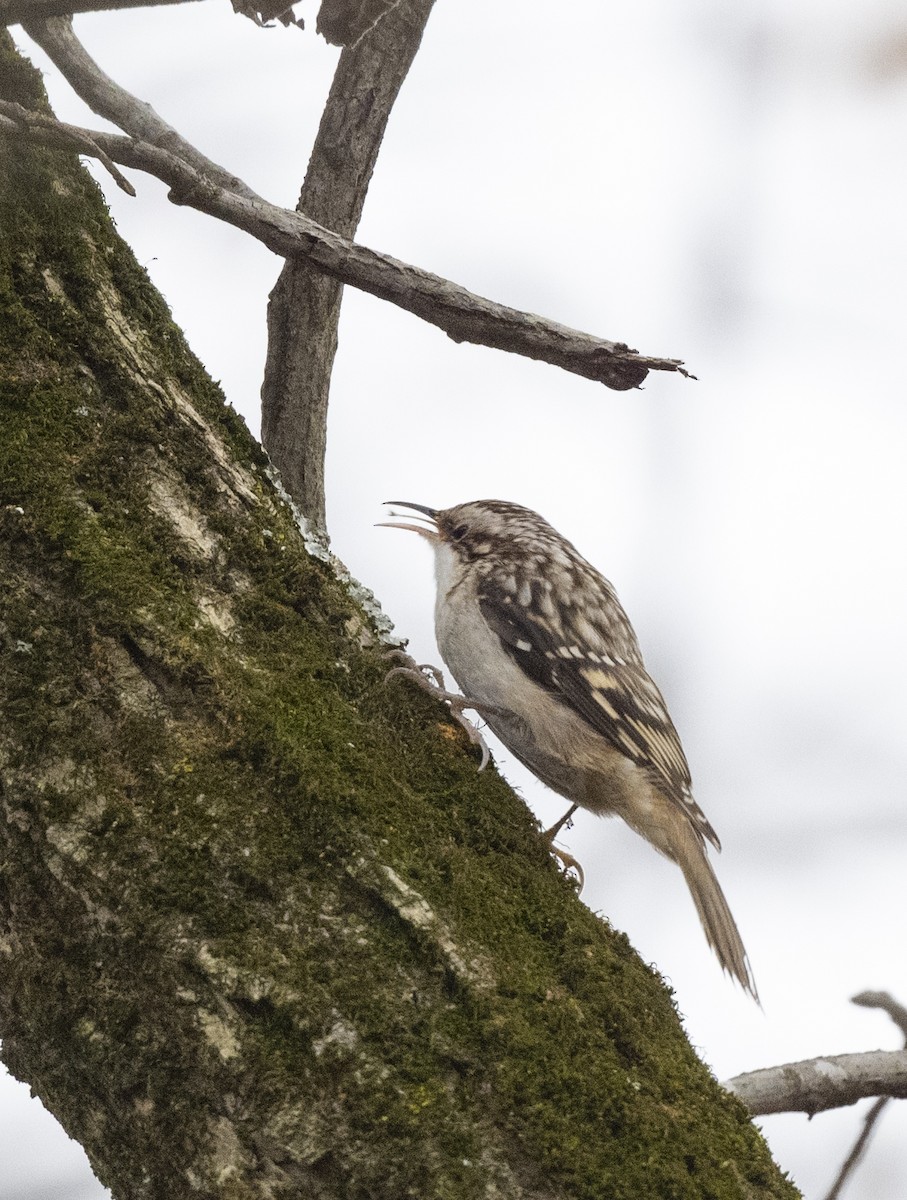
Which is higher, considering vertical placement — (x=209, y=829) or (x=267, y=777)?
(x=267, y=777)

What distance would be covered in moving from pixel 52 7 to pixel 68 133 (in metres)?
0.22

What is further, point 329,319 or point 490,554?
point 490,554

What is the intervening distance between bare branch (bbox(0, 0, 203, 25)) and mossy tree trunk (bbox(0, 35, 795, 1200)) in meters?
0.40

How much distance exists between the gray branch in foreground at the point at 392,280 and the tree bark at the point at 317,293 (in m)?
0.67

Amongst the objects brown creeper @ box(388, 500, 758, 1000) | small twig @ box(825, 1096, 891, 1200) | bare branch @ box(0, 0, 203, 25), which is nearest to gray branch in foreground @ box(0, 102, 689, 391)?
bare branch @ box(0, 0, 203, 25)

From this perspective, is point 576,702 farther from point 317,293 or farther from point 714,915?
point 317,293

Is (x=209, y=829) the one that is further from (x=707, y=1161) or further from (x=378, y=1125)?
(x=707, y=1161)

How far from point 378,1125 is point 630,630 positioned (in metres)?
2.15

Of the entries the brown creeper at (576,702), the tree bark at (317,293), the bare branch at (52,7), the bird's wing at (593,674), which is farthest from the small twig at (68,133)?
the bird's wing at (593,674)

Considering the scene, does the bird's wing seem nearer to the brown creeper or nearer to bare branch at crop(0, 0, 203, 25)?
A: the brown creeper

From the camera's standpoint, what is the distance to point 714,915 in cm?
260

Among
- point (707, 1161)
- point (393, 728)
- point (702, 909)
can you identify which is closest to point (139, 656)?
point (393, 728)

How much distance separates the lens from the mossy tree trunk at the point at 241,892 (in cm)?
125

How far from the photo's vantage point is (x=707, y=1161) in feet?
4.38
